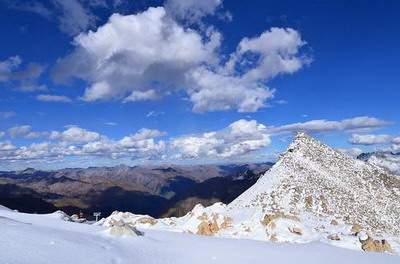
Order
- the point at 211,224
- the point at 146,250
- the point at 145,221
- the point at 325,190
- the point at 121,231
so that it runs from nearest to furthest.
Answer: the point at 146,250 < the point at 121,231 < the point at 211,224 < the point at 145,221 < the point at 325,190

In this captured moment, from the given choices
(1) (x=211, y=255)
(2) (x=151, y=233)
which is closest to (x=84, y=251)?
(1) (x=211, y=255)

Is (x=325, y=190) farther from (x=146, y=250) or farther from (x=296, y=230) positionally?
(x=146, y=250)

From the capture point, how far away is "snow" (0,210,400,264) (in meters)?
22.8

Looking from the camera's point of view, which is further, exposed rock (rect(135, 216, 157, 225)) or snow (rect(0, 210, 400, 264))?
exposed rock (rect(135, 216, 157, 225))

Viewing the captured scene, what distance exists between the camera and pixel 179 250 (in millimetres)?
29891

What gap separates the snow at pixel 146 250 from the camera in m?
22.8

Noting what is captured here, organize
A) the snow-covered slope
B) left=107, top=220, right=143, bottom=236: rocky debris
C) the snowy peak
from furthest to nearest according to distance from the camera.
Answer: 1. the snowy peak
2. the snow-covered slope
3. left=107, top=220, right=143, bottom=236: rocky debris

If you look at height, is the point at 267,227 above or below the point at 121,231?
above

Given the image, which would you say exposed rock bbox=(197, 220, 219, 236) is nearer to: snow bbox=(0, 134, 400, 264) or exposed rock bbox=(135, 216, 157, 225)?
snow bbox=(0, 134, 400, 264)

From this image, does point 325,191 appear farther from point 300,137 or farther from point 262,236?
point 262,236

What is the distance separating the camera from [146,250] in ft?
94.0

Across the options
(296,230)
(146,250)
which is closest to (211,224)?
(296,230)

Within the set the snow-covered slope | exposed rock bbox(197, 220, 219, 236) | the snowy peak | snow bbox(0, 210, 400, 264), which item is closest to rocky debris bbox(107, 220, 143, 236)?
snow bbox(0, 210, 400, 264)

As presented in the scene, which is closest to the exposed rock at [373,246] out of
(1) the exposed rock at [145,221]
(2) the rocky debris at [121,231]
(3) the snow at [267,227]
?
(3) the snow at [267,227]
